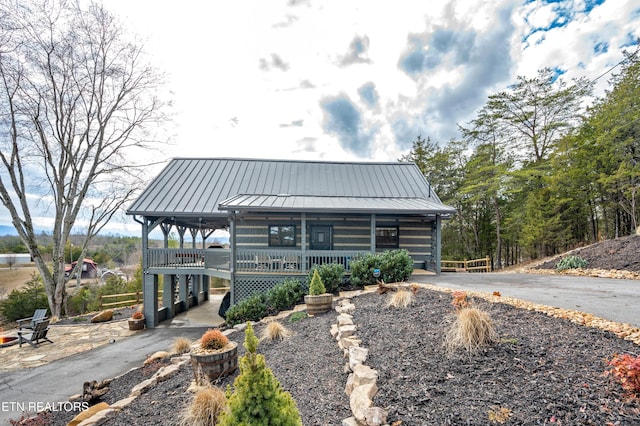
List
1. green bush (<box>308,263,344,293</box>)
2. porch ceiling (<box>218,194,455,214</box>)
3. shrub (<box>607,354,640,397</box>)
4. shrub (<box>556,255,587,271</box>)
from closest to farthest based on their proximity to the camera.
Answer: shrub (<box>607,354,640,397</box>), green bush (<box>308,263,344,293</box>), porch ceiling (<box>218,194,455,214</box>), shrub (<box>556,255,587,271</box>)

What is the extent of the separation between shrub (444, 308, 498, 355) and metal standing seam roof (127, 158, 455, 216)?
729cm

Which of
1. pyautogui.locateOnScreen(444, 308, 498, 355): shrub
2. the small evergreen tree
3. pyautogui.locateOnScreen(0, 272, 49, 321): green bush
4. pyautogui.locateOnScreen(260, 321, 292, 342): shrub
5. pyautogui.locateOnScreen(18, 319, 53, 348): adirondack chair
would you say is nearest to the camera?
the small evergreen tree

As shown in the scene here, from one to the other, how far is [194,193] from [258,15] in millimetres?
8246

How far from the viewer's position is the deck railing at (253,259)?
1080 centimetres

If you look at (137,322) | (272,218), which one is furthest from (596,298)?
(137,322)

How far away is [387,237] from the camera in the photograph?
1380cm

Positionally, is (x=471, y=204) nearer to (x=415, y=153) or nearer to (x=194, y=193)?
(x=415, y=153)

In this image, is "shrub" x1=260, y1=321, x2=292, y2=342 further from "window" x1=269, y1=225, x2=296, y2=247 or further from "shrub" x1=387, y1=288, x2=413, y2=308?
"window" x1=269, y1=225, x2=296, y2=247

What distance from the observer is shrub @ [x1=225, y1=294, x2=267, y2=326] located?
8844 mm

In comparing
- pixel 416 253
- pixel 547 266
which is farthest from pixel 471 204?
pixel 416 253

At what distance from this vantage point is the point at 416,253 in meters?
13.3

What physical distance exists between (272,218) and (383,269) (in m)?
6.25

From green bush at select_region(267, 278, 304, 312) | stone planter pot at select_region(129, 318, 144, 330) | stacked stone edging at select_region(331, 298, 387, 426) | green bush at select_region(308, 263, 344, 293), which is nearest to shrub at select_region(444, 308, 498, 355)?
stacked stone edging at select_region(331, 298, 387, 426)

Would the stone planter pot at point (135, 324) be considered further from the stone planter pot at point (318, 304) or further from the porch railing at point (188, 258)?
the stone planter pot at point (318, 304)
